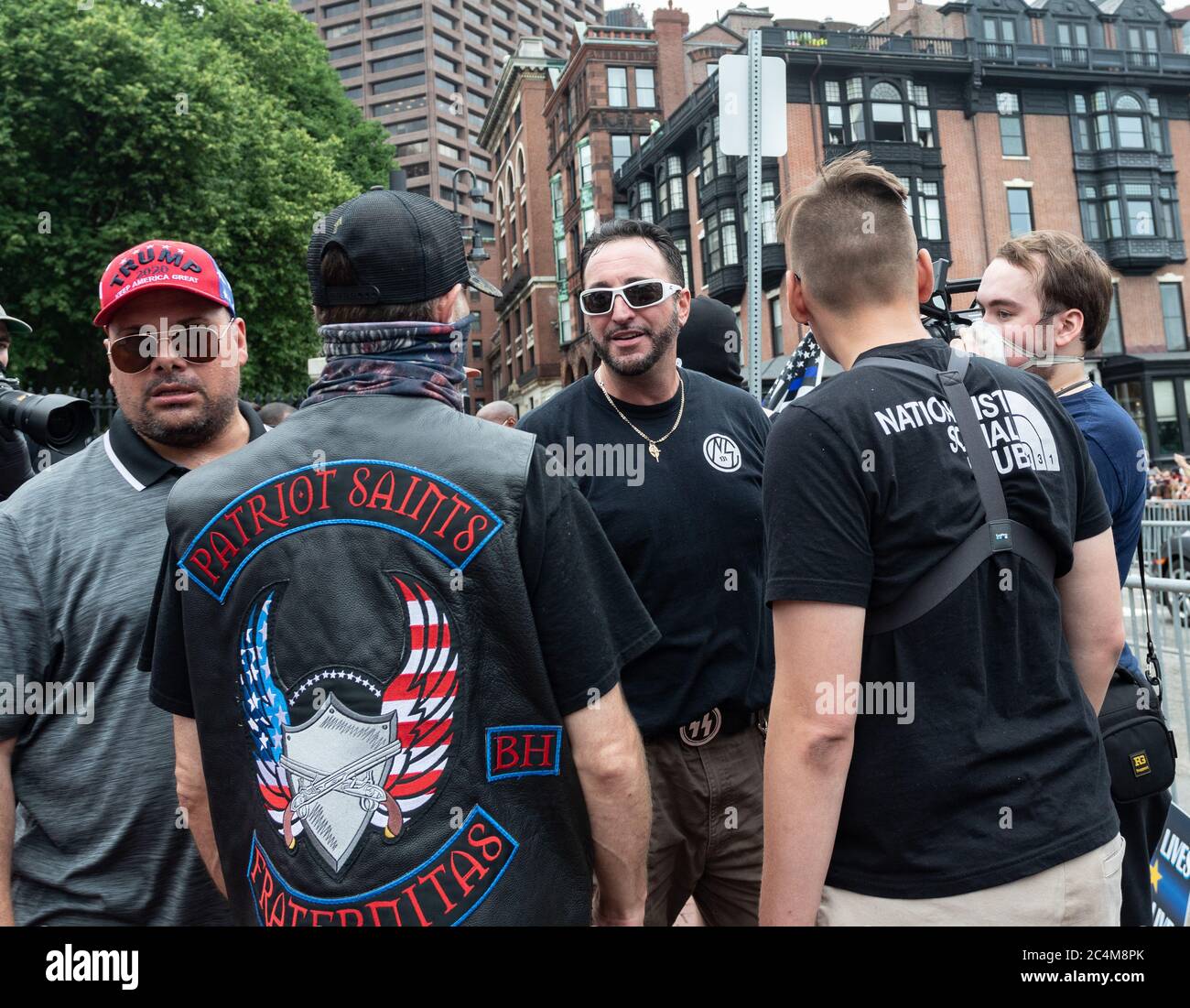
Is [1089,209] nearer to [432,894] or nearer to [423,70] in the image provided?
[432,894]

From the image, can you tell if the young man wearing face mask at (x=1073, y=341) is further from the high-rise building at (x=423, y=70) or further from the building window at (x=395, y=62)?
the building window at (x=395, y=62)

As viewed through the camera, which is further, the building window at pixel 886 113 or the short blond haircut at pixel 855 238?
the building window at pixel 886 113

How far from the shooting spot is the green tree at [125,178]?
64.1ft

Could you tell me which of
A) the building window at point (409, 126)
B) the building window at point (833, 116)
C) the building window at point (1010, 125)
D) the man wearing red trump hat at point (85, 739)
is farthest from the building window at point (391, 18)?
the man wearing red trump hat at point (85, 739)

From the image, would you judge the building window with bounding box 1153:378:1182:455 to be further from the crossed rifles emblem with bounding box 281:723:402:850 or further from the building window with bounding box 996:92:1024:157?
the crossed rifles emblem with bounding box 281:723:402:850

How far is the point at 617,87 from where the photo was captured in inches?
1794

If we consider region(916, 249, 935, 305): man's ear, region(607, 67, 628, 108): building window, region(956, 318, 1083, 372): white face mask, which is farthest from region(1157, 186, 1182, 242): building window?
region(916, 249, 935, 305): man's ear

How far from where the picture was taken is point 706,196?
121 ft

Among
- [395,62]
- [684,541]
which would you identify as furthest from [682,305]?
[395,62]

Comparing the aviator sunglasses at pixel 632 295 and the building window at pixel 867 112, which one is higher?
the building window at pixel 867 112

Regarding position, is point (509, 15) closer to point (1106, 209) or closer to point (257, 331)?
point (1106, 209)

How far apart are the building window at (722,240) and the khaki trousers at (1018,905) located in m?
35.4

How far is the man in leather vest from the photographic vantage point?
169 centimetres

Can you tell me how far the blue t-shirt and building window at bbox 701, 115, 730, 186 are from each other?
115 feet
